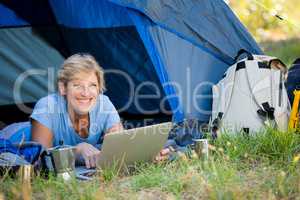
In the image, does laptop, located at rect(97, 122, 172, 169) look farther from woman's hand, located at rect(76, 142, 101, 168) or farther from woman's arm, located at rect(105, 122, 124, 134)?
woman's arm, located at rect(105, 122, 124, 134)

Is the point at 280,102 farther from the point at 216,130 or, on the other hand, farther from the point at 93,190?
the point at 93,190

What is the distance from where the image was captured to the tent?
12.8ft

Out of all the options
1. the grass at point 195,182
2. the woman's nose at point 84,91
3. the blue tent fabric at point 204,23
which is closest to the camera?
the grass at point 195,182

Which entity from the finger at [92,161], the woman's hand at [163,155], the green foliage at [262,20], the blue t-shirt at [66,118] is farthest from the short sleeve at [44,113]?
the green foliage at [262,20]

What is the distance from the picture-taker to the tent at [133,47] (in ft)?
12.8

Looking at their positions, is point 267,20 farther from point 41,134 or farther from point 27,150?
point 27,150

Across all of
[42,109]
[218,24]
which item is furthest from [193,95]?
[42,109]

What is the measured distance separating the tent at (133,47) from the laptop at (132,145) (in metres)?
0.84

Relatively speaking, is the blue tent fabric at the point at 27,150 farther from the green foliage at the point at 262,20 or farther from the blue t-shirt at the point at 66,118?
the green foliage at the point at 262,20

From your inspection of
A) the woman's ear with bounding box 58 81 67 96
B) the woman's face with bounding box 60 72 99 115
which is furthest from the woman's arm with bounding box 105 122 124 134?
the woman's ear with bounding box 58 81 67 96

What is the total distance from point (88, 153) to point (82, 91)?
1.12 ft

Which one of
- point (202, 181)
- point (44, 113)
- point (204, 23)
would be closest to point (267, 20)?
point (204, 23)

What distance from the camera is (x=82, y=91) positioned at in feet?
10.9

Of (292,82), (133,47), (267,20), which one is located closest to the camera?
(292,82)
